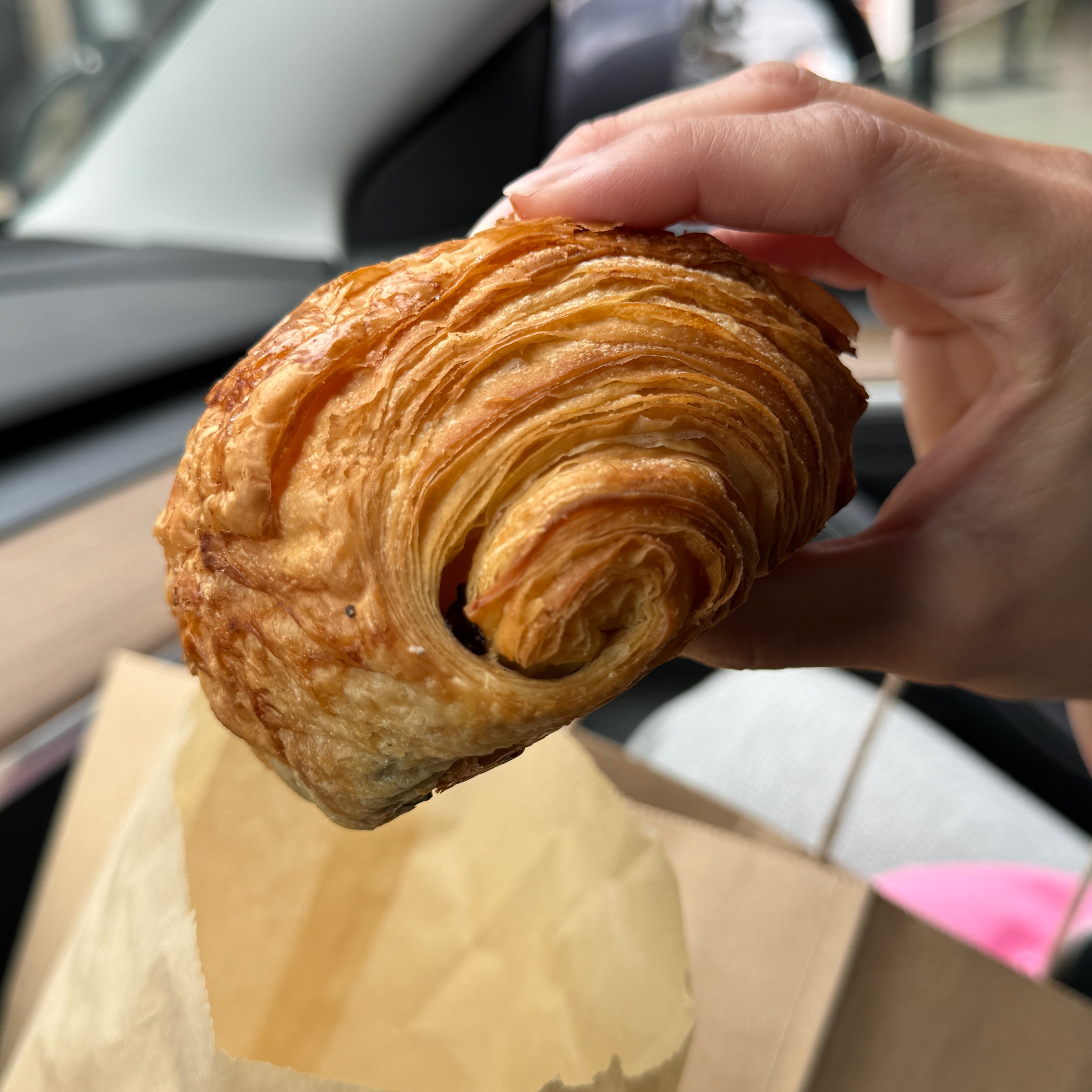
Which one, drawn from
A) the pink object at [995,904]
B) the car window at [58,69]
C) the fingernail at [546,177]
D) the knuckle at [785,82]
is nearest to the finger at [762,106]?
the knuckle at [785,82]

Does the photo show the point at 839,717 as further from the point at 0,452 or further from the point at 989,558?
the point at 0,452

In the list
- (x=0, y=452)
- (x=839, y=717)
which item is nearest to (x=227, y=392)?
(x=0, y=452)

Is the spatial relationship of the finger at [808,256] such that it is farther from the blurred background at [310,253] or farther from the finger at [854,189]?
the blurred background at [310,253]

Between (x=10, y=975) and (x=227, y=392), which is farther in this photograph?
(x=10, y=975)

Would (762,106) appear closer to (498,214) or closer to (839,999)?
(498,214)

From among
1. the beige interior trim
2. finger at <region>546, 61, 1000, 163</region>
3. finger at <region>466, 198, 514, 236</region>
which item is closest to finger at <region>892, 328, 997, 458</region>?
finger at <region>546, 61, 1000, 163</region>

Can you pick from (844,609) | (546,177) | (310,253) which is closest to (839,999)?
(844,609)

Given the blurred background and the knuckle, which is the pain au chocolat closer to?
the knuckle
